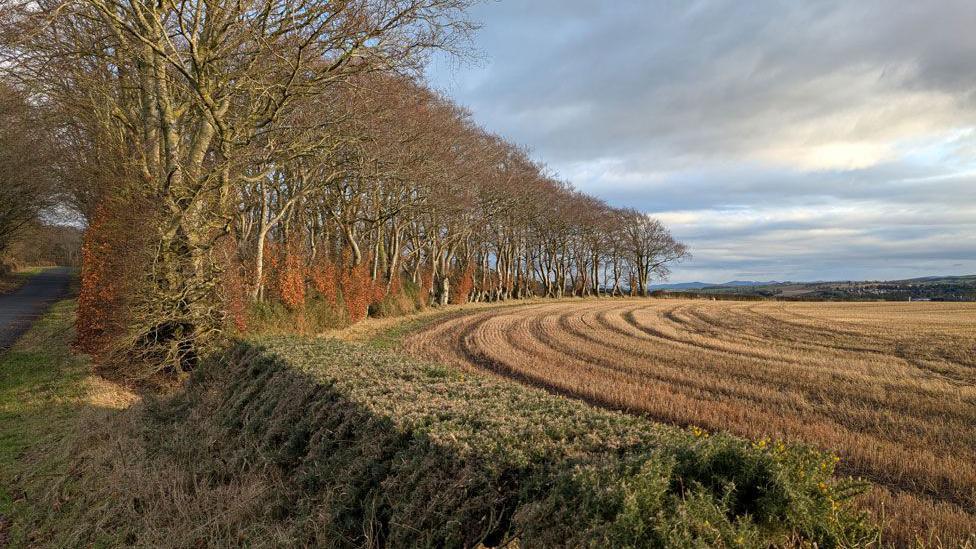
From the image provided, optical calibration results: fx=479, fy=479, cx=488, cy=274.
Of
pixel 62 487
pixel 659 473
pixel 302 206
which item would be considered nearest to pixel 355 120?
pixel 302 206

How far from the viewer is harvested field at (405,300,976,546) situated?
5.76 metres

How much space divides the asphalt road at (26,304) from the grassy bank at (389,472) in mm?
12242

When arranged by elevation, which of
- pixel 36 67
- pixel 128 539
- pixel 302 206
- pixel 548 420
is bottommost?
pixel 128 539

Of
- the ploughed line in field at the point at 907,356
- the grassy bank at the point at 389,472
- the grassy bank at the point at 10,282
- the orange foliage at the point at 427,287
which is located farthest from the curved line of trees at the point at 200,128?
the grassy bank at the point at 10,282

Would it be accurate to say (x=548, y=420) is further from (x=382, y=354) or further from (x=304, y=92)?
(x=304, y=92)

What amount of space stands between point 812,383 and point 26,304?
33.5m

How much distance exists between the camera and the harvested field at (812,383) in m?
5.76

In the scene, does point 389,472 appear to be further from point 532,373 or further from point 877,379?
point 877,379

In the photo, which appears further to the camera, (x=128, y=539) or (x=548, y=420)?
(x=128, y=539)

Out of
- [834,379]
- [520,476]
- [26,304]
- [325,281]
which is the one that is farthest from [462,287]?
[520,476]

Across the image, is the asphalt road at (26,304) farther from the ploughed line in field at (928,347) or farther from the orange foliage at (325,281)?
the ploughed line in field at (928,347)

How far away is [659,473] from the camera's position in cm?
289

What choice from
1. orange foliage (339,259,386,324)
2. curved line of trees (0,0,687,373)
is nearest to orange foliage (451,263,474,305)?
orange foliage (339,259,386,324)

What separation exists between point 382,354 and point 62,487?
4.22 metres
